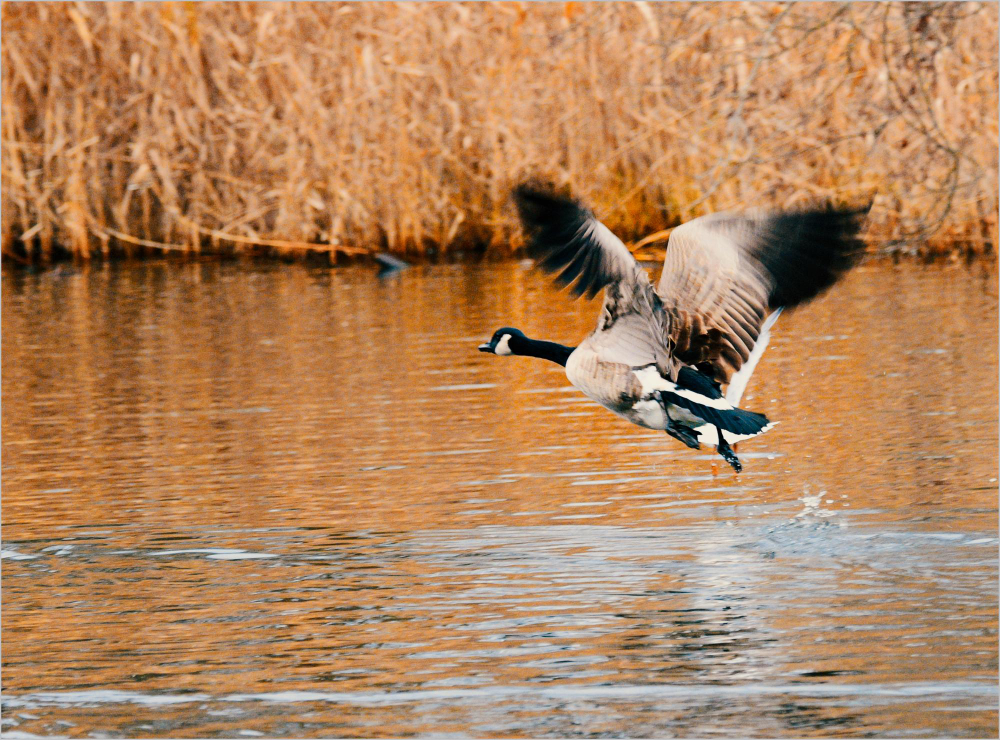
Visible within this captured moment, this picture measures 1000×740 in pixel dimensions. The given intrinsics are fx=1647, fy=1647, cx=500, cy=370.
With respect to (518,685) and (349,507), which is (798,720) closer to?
(518,685)

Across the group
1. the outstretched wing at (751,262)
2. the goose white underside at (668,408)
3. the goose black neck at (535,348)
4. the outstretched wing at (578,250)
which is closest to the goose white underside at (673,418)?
the goose white underside at (668,408)

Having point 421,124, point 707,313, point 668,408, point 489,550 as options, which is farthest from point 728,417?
point 421,124

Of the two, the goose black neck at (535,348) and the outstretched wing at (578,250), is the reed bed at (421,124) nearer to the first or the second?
the goose black neck at (535,348)

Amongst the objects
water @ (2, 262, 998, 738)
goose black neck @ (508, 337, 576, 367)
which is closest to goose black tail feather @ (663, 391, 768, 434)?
water @ (2, 262, 998, 738)

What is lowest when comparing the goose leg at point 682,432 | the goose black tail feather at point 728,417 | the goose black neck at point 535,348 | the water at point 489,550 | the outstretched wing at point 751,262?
the water at point 489,550

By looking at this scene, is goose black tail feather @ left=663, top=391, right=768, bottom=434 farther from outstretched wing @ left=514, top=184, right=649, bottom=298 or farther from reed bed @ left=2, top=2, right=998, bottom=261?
reed bed @ left=2, top=2, right=998, bottom=261

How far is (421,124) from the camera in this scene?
18578 millimetres

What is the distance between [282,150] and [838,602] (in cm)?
1436

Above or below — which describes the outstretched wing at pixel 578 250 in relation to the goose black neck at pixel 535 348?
above

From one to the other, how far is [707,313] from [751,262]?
1.14ft

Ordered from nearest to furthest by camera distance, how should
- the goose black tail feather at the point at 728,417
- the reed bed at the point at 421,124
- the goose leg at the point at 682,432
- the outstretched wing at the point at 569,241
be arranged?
the outstretched wing at the point at 569,241, the goose black tail feather at the point at 728,417, the goose leg at the point at 682,432, the reed bed at the point at 421,124

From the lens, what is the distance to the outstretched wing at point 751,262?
7047 mm

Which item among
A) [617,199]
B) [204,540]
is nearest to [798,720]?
[204,540]

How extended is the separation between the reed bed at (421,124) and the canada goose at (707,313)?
8388 millimetres
